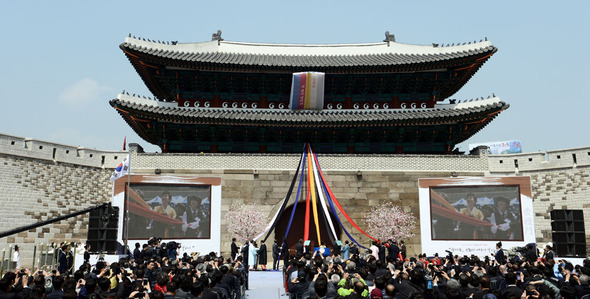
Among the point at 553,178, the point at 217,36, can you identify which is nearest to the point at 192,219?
the point at 217,36

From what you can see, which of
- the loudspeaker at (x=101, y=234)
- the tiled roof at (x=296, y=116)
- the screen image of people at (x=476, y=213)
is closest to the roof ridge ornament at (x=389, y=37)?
the tiled roof at (x=296, y=116)

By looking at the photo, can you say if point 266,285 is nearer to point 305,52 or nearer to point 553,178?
point 305,52

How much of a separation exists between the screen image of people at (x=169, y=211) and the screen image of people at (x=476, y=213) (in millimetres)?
12701

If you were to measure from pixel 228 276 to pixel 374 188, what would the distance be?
54.9 feet

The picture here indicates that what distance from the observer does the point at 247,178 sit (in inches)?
1048

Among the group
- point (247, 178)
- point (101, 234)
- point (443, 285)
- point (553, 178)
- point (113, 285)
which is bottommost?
point (113, 285)

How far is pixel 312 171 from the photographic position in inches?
1036

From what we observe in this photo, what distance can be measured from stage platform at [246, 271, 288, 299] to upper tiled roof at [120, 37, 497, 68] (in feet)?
42.7

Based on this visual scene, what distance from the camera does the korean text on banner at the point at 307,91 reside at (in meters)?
28.4

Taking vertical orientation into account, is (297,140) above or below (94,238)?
above

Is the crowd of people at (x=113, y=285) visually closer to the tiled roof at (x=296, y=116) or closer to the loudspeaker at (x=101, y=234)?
the loudspeaker at (x=101, y=234)

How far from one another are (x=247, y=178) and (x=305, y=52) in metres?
11.9

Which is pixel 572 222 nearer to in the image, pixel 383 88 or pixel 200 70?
pixel 383 88

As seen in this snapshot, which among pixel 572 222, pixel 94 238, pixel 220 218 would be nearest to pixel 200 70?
pixel 220 218
